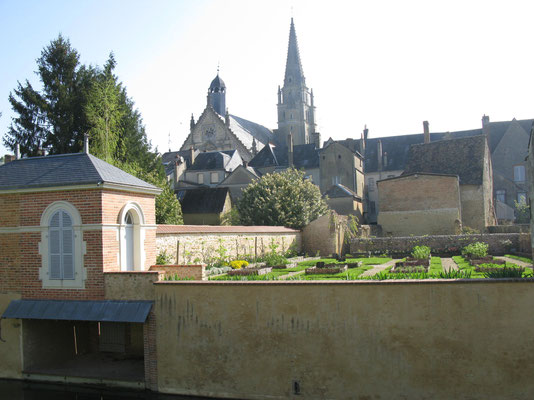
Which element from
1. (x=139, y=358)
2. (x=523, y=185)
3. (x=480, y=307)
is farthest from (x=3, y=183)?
(x=523, y=185)

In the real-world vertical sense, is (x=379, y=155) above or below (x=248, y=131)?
below

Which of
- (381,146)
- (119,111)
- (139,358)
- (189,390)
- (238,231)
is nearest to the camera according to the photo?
(189,390)

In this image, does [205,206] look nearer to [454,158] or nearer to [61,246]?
[454,158]

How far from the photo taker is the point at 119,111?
32562 millimetres

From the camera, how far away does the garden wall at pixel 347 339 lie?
10.6 m

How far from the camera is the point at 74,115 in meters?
31.6

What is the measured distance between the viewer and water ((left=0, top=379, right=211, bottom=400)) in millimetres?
12477

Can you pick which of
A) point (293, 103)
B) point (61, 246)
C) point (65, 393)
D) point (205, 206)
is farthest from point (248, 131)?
point (65, 393)

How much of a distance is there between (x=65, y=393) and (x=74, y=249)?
3916 millimetres

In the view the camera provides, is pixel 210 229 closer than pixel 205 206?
Yes

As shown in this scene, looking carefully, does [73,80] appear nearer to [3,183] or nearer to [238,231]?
[238,231]

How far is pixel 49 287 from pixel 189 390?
5134mm

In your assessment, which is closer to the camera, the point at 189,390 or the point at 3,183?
the point at 189,390

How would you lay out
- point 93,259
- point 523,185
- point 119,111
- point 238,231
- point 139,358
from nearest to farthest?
point 93,259, point 139,358, point 238,231, point 119,111, point 523,185
